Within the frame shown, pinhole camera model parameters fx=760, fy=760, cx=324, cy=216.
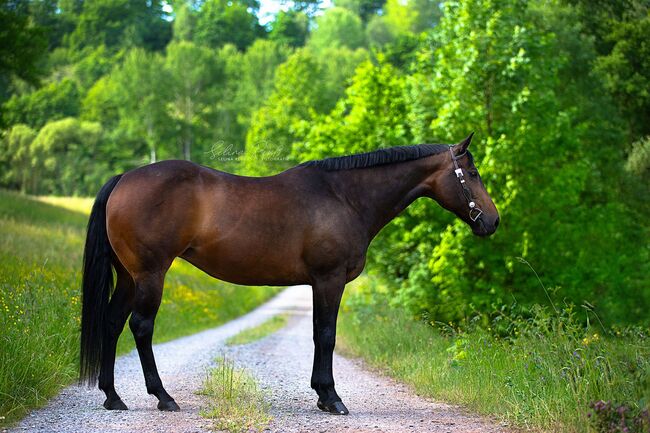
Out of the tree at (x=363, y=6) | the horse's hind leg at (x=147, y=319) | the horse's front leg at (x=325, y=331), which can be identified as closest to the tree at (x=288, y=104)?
the horse's front leg at (x=325, y=331)

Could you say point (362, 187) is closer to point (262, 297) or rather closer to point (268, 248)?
point (268, 248)

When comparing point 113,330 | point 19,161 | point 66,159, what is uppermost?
point 113,330

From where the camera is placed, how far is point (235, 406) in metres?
7.20

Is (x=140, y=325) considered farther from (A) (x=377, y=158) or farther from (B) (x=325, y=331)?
(A) (x=377, y=158)

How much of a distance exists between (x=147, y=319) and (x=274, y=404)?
167 cm

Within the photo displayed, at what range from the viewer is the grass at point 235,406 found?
6645 millimetres

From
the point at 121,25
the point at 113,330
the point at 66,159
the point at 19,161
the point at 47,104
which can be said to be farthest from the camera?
the point at 121,25

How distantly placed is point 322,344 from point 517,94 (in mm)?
12807

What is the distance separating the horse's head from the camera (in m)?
8.41

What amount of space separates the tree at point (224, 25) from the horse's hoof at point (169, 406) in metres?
88.7

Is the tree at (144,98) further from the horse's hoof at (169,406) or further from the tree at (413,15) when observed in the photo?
the horse's hoof at (169,406)

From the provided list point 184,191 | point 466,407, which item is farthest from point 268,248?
point 466,407

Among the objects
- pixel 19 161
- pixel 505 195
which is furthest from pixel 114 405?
pixel 19 161

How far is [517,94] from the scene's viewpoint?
18.9 metres
